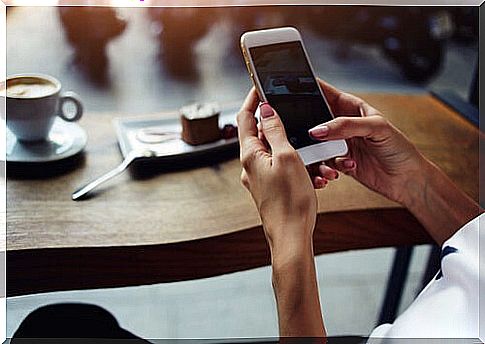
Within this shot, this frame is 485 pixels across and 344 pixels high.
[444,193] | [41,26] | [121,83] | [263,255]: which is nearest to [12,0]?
[41,26]

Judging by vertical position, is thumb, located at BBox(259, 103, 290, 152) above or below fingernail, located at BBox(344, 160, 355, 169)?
above

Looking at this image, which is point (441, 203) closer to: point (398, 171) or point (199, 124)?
point (398, 171)

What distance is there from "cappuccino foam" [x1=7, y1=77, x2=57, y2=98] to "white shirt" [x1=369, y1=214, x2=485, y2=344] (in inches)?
18.9

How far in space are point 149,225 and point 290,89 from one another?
228 mm

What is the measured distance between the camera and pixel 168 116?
896 millimetres

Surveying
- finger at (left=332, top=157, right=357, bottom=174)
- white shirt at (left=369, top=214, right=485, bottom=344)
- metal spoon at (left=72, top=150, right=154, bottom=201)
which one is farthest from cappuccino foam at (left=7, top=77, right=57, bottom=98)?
white shirt at (left=369, top=214, right=485, bottom=344)

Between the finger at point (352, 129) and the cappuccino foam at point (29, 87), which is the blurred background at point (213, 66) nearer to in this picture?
the cappuccino foam at point (29, 87)

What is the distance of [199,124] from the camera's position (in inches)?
35.0

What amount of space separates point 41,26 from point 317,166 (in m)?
0.36

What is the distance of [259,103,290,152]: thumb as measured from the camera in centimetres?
70

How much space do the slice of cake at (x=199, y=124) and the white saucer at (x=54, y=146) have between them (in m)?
0.13

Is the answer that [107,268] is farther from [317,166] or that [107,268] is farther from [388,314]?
[388,314]

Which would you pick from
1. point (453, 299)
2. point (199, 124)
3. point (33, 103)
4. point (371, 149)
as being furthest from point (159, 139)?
point (453, 299)

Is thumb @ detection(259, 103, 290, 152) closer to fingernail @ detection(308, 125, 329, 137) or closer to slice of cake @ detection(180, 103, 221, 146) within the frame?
fingernail @ detection(308, 125, 329, 137)
